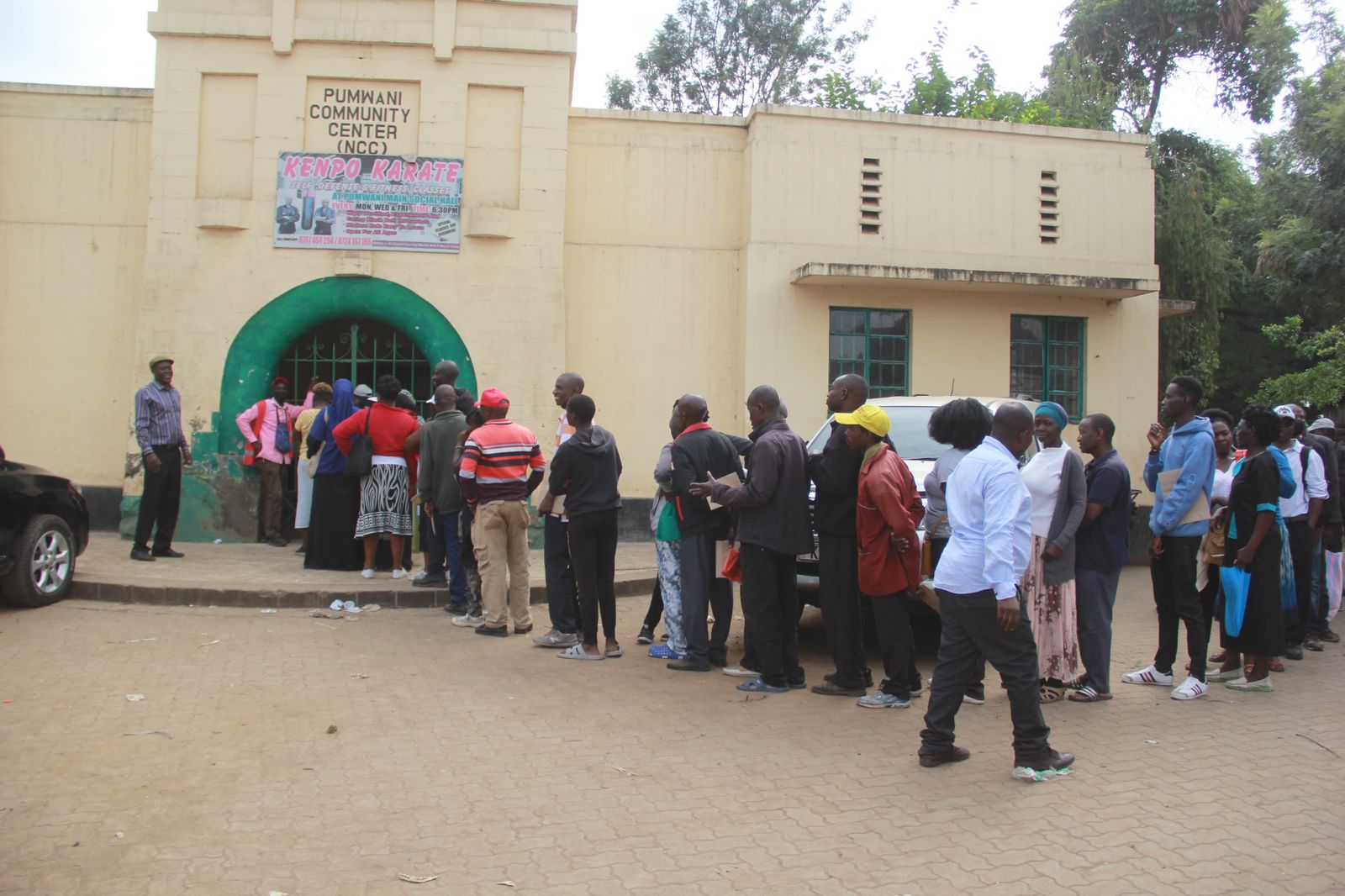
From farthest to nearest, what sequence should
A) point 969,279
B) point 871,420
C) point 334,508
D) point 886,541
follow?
point 969,279
point 334,508
point 871,420
point 886,541

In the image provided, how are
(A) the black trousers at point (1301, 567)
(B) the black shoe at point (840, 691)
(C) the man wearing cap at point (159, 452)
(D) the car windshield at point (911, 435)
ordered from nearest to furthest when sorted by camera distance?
Result: (B) the black shoe at point (840, 691), (A) the black trousers at point (1301, 567), (D) the car windshield at point (911, 435), (C) the man wearing cap at point (159, 452)

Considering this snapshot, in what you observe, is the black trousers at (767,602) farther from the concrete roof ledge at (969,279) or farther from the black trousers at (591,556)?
the concrete roof ledge at (969,279)

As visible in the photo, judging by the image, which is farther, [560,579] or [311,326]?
[311,326]

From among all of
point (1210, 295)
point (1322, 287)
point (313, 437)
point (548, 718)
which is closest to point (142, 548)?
point (313, 437)

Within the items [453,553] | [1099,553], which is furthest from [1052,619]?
[453,553]

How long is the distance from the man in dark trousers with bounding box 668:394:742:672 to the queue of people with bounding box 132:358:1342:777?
15 mm

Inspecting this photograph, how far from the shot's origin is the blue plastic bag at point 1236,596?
6801mm

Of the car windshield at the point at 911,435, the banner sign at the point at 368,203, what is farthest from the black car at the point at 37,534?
the car windshield at the point at 911,435

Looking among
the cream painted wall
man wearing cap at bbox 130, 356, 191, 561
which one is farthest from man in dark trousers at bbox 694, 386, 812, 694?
the cream painted wall

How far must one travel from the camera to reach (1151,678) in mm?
7059

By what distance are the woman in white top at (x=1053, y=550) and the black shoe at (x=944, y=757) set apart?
54.6 inches

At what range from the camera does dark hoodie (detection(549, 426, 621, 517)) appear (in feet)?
24.5

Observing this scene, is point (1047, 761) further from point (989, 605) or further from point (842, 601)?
point (842, 601)

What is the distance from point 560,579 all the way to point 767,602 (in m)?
1.82
